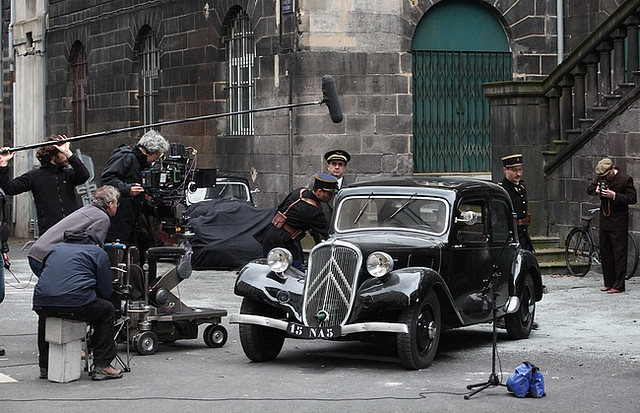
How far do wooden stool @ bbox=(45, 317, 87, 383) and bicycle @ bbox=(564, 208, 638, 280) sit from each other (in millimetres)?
9856

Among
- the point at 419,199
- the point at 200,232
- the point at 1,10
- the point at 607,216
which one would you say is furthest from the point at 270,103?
the point at 1,10

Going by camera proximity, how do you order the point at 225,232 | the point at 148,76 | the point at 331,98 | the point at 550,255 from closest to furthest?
the point at 331,98 < the point at 550,255 < the point at 225,232 < the point at 148,76

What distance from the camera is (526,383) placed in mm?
9672

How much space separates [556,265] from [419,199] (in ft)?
24.6

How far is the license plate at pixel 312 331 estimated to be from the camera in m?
11.0

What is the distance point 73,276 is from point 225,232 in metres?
10.7

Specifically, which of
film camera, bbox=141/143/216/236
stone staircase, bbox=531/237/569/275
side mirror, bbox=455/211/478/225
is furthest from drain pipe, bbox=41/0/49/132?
side mirror, bbox=455/211/478/225

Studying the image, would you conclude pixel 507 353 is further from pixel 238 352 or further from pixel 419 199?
pixel 238 352

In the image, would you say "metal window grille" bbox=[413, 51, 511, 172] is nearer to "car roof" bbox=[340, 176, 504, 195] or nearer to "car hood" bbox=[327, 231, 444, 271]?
"car roof" bbox=[340, 176, 504, 195]

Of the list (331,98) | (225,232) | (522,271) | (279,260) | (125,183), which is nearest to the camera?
(279,260)

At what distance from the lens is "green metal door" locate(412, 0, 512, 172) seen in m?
22.7

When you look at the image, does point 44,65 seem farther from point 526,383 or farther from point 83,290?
point 526,383

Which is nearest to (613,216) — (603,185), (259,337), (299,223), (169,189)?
(603,185)

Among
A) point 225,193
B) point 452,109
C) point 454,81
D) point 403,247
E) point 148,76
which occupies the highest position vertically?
point 148,76
